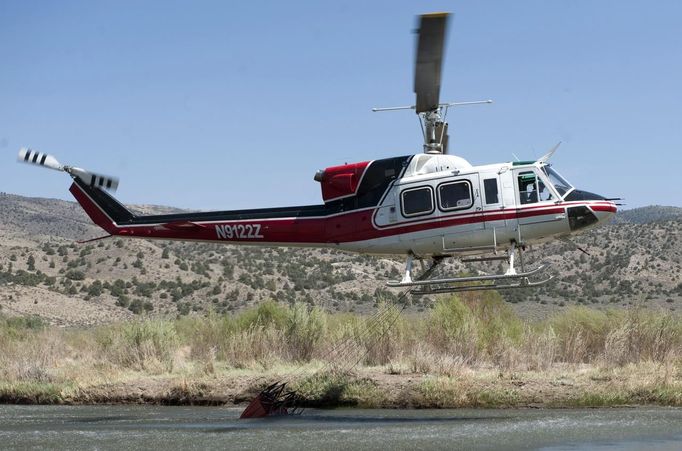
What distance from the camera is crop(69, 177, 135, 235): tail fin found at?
25.2 metres

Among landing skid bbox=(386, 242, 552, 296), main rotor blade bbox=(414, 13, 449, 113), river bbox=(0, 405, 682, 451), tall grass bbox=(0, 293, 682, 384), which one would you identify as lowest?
river bbox=(0, 405, 682, 451)

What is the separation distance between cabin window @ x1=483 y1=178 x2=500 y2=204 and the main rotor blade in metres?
2.08

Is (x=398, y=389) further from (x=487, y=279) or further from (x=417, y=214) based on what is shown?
(x=487, y=279)

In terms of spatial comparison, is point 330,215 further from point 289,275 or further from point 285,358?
point 289,275

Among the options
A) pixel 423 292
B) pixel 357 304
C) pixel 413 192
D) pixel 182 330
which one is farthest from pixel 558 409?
pixel 357 304

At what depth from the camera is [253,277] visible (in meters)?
64.2

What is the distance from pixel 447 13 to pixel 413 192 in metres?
5.47

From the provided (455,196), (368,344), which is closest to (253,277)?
(368,344)

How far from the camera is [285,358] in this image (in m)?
32.8

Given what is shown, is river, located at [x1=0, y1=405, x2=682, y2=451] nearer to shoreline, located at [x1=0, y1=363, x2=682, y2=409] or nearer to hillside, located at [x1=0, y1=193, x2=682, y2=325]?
shoreline, located at [x1=0, y1=363, x2=682, y2=409]

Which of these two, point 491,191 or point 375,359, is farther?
point 375,359

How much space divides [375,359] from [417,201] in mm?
10485

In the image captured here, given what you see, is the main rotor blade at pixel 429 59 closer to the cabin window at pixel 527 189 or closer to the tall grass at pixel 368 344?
the cabin window at pixel 527 189

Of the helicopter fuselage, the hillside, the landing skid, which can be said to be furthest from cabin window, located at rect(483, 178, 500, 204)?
the hillside
